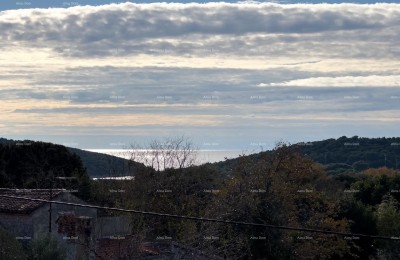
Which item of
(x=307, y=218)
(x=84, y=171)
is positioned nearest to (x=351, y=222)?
(x=307, y=218)

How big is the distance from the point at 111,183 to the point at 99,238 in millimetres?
10966

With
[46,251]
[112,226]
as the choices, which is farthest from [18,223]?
[46,251]

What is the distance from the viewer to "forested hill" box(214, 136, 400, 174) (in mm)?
57500

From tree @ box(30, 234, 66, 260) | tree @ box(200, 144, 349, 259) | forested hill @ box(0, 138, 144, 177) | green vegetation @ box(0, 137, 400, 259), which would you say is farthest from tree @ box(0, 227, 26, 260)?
forested hill @ box(0, 138, 144, 177)

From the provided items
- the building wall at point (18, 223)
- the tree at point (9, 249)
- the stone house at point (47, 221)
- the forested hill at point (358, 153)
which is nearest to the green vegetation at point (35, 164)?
the stone house at point (47, 221)

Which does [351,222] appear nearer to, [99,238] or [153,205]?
[153,205]

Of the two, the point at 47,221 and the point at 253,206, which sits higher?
the point at 253,206

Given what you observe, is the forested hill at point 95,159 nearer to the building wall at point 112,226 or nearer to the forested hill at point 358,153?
the building wall at point 112,226

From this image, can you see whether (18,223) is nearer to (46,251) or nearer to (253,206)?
(46,251)

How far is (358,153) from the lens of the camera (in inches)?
2376

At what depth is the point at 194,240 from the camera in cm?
2417

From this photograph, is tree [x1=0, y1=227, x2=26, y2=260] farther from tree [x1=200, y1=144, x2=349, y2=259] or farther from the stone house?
tree [x1=200, y1=144, x2=349, y2=259]

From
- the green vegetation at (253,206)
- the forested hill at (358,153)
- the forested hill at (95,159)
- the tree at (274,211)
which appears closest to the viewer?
the green vegetation at (253,206)

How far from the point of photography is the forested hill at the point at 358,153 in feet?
189
